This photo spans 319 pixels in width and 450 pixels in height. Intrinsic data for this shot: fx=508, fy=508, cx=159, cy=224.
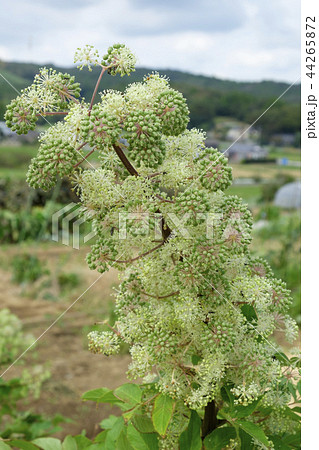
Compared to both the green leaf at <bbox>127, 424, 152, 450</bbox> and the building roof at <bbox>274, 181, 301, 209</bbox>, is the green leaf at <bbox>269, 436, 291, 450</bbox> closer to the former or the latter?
the green leaf at <bbox>127, 424, 152, 450</bbox>

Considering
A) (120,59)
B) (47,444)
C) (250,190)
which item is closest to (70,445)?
(47,444)

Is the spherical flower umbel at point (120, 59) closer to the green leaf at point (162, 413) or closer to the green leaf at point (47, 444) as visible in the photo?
the green leaf at point (162, 413)

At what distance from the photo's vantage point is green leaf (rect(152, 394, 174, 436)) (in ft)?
3.27

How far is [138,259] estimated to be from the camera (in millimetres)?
1076

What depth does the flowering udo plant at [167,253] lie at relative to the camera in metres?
0.99

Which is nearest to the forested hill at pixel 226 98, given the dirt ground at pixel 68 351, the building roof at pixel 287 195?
the building roof at pixel 287 195

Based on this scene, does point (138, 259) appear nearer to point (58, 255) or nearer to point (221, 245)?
point (221, 245)

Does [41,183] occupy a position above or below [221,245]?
above

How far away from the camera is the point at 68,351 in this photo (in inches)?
145

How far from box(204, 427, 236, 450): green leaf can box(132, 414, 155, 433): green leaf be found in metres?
0.13
